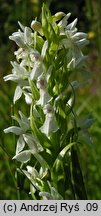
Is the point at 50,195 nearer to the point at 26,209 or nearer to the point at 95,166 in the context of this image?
the point at 26,209

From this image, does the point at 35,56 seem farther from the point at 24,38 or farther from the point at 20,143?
the point at 20,143

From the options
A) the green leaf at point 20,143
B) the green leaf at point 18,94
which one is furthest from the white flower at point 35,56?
the green leaf at point 20,143

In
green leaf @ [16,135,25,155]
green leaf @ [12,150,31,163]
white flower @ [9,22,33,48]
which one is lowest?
green leaf @ [12,150,31,163]

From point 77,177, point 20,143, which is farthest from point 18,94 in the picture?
point 77,177

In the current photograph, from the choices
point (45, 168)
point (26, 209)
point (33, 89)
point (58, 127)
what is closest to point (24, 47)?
point (33, 89)

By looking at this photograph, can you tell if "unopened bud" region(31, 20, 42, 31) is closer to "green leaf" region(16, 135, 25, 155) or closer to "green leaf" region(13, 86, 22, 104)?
"green leaf" region(13, 86, 22, 104)

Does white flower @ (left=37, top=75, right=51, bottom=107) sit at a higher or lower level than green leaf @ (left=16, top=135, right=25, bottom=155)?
Answer: higher

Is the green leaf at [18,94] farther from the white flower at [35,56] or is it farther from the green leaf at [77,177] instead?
the green leaf at [77,177]

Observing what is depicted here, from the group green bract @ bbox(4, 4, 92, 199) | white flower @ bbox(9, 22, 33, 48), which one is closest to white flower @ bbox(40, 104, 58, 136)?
green bract @ bbox(4, 4, 92, 199)
